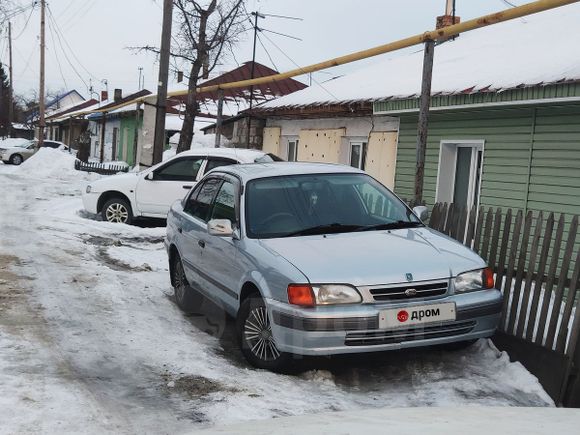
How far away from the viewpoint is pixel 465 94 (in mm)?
9641

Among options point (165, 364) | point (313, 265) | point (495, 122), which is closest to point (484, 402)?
point (313, 265)

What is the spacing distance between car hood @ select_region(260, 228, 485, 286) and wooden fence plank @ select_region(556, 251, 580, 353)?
0.65 m

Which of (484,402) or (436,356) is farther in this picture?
(436,356)

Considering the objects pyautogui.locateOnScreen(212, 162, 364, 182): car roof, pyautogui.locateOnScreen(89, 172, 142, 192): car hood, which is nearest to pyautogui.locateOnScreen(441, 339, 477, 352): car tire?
pyautogui.locateOnScreen(212, 162, 364, 182): car roof

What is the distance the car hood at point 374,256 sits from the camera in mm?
4672

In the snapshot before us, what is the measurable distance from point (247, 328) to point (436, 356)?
1.57 metres

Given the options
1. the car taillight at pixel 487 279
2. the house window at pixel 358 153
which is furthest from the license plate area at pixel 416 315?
the house window at pixel 358 153

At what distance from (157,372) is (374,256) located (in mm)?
1788

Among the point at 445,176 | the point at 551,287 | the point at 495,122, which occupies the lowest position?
the point at 551,287

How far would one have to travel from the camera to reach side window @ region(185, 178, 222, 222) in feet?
22.1

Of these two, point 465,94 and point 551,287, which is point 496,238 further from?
point 465,94

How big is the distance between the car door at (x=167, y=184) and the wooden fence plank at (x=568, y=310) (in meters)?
8.32

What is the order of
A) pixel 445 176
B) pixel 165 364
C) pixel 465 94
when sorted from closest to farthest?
pixel 165 364 → pixel 465 94 → pixel 445 176

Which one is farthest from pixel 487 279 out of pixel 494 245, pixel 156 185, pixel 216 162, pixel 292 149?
pixel 292 149
